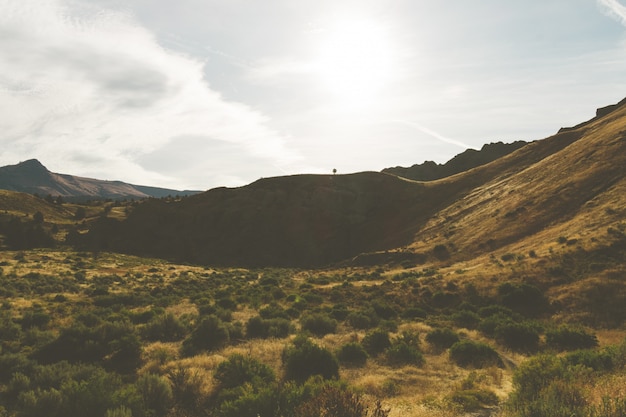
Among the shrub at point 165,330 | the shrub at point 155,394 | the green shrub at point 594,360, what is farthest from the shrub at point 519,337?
the shrub at point 165,330

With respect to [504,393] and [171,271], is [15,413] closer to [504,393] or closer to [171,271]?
[504,393]

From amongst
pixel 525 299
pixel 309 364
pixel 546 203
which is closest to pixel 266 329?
pixel 309 364

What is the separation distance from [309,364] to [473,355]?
7605 mm

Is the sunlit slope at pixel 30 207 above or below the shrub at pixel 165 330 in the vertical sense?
above

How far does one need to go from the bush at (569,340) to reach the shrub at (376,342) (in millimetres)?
8387

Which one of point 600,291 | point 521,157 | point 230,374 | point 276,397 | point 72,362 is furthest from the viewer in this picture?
point 521,157

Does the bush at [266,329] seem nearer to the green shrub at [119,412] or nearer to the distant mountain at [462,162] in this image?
the green shrub at [119,412]

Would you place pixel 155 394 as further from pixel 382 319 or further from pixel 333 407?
pixel 382 319

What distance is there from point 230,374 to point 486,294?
79.7ft

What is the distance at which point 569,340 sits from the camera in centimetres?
1770

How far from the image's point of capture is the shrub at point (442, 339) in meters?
17.8

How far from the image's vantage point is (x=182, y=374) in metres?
11.5

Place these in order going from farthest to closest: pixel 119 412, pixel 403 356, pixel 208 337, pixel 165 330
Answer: pixel 165 330 → pixel 208 337 → pixel 403 356 → pixel 119 412

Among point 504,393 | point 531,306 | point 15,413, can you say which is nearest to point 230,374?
point 15,413
